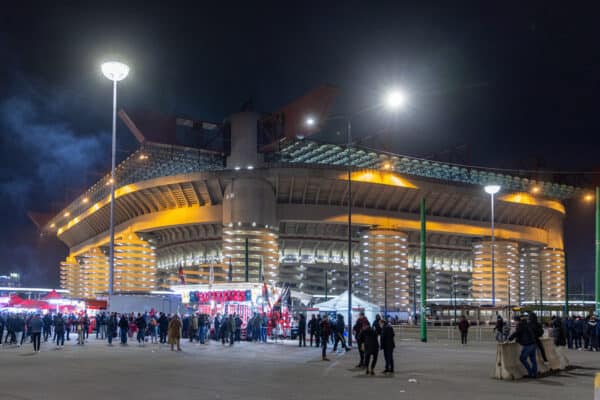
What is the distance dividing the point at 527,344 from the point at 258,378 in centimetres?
660

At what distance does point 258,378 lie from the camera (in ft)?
56.3

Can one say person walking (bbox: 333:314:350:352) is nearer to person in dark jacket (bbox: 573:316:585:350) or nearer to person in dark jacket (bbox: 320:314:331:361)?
person in dark jacket (bbox: 320:314:331:361)

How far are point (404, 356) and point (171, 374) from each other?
10.5 m

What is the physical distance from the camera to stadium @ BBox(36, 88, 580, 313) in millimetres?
64625

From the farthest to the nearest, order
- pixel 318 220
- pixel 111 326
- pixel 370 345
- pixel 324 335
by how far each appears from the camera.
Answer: pixel 318 220 → pixel 111 326 → pixel 324 335 → pixel 370 345

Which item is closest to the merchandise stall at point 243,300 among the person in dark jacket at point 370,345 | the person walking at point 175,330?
the person walking at point 175,330

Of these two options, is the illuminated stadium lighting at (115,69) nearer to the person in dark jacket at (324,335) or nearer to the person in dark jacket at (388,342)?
the person in dark jacket at (324,335)

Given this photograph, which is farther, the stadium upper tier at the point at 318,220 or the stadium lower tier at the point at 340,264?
the stadium lower tier at the point at 340,264

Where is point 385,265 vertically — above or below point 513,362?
above

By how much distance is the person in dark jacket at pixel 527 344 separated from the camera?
17.1 meters

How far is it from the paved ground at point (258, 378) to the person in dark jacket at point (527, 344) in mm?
477

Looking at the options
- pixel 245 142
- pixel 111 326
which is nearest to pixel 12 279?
pixel 245 142

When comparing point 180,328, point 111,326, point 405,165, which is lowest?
point 111,326

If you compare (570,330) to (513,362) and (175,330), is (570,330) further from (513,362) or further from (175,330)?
(175,330)
